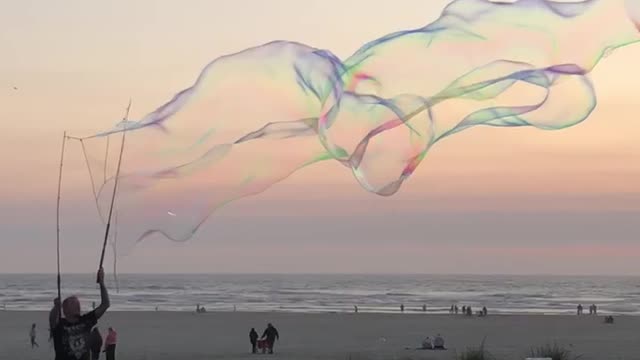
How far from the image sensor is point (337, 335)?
47.3 m

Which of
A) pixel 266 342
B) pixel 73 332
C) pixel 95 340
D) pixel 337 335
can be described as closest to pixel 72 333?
pixel 73 332

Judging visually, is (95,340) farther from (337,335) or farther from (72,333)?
(337,335)

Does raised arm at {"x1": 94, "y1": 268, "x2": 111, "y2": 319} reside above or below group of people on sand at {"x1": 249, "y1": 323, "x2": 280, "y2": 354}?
above

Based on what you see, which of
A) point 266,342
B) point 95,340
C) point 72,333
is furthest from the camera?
point 266,342

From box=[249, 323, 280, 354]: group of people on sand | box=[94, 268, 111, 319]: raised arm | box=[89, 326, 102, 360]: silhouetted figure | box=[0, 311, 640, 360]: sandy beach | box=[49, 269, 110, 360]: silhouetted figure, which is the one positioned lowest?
box=[0, 311, 640, 360]: sandy beach

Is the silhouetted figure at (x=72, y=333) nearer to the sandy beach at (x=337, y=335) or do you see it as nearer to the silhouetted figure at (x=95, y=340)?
the silhouetted figure at (x=95, y=340)

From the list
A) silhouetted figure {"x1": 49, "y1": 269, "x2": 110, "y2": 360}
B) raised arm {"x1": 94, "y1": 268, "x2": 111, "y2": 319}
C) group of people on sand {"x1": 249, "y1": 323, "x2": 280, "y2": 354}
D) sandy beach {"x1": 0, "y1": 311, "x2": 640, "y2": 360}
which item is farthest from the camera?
group of people on sand {"x1": 249, "y1": 323, "x2": 280, "y2": 354}

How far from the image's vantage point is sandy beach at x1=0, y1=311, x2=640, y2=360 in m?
34.8

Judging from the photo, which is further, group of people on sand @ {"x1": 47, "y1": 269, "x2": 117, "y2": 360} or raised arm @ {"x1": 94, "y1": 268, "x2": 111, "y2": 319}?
raised arm @ {"x1": 94, "y1": 268, "x2": 111, "y2": 319}

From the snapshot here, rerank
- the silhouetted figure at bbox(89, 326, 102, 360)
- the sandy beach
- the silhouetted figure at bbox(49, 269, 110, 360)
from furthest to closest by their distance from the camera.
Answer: the sandy beach → the silhouetted figure at bbox(89, 326, 102, 360) → the silhouetted figure at bbox(49, 269, 110, 360)

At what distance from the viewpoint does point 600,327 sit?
54.9 m

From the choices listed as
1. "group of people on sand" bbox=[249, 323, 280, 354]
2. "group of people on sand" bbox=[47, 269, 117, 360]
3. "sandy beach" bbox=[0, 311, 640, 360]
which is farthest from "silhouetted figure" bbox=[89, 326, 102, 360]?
"sandy beach" bbox=[0, 311, 640, 360]

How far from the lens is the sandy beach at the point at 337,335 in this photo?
3478 centimetres

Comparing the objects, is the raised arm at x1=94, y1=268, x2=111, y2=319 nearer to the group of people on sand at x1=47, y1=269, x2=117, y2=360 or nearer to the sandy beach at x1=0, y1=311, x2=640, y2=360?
the group of people on sand at x1=47, y1=269, x2=117, y2=360
